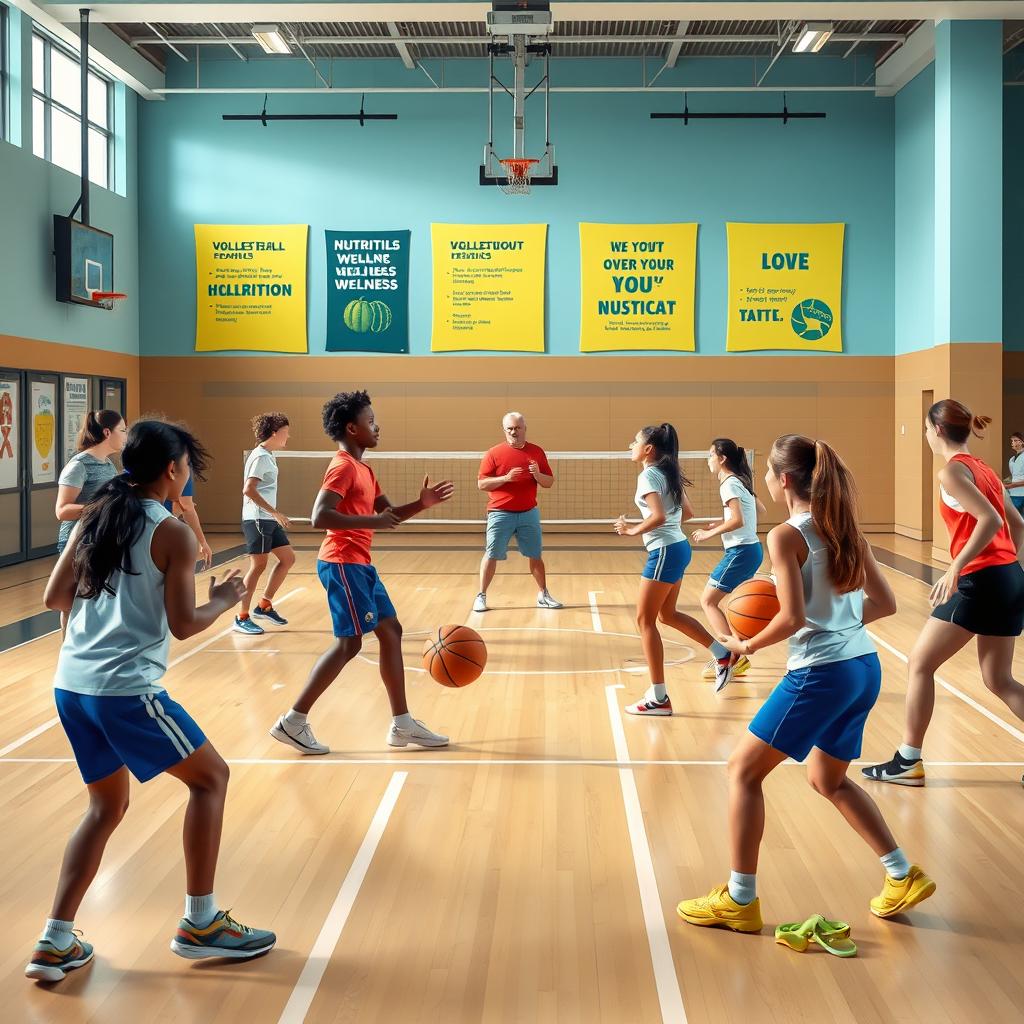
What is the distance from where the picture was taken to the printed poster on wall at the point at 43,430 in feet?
47.7

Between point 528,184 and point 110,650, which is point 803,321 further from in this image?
point 110,650

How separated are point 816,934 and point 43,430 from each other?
13418 millimetres

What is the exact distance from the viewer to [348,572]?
223 inches

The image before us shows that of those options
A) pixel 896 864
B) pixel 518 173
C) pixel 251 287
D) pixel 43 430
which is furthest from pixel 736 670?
pixel 251 287

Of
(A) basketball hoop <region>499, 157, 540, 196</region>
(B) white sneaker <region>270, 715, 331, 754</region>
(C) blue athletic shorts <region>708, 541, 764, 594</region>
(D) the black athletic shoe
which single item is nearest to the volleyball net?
(A) basketball hoop <region>499, 157, 540, 196</region>

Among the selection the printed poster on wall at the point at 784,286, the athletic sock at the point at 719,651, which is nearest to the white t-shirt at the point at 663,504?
the athletic sock at the point at 719,651

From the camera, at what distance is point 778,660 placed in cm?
831

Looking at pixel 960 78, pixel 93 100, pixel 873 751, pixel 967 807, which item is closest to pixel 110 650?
pixel 967 807

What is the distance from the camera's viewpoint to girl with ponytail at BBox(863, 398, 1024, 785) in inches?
194

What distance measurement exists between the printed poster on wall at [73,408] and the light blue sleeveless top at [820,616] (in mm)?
13595

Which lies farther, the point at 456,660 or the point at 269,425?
the point at 269,425

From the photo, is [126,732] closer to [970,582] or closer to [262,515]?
[970,582]

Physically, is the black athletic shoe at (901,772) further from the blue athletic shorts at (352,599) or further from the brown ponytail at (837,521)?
the blue athletic shorts at (352,599)

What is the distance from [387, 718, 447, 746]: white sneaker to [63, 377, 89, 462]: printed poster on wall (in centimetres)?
1091
